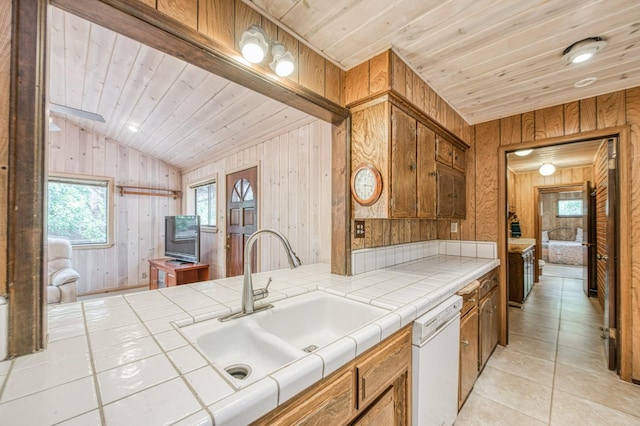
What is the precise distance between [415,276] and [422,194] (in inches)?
24.4

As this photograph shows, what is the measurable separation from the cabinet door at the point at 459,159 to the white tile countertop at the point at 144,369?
1766 millimetres

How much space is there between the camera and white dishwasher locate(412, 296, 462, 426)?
1217 millimetres

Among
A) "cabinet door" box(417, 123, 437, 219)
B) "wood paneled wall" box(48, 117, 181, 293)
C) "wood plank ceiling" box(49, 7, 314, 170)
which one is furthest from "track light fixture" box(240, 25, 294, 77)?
"wood paneled wall" box(48, 117, 181, 293)

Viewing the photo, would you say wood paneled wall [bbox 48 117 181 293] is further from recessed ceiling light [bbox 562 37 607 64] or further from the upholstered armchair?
recessed ceiling light [bbox 562 37 607 64]

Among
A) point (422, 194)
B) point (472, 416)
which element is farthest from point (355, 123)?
→ point (472, 416)

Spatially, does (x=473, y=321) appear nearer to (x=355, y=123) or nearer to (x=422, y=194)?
(x=422, y=194)

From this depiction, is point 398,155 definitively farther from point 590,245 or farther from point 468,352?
point 590,245

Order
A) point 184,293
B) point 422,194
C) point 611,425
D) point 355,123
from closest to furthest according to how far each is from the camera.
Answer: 1. point 184,293
2. point 611,425
3. point 355,123
4. point 422,194

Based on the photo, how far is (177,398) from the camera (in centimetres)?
58

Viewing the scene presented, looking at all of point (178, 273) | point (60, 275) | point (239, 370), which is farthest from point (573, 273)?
point (60, 275)

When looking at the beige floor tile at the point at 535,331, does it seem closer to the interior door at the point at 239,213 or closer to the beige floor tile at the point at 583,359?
the beige floor tile at the point at 583,359

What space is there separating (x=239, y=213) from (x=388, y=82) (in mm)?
2795

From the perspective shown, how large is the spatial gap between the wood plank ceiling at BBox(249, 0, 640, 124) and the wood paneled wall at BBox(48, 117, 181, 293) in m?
4.68

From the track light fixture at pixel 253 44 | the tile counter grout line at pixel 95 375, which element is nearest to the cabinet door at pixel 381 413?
the tile counter grout line at pixel 95 375
